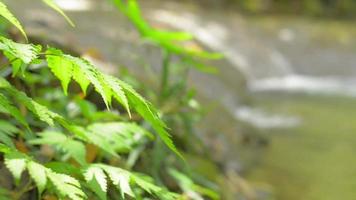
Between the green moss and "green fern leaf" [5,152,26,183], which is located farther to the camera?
the green moss

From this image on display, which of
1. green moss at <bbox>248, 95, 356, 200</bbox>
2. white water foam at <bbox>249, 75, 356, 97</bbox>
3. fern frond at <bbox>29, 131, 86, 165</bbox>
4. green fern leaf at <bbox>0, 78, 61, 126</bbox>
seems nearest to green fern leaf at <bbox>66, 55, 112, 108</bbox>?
green fern leaf at <bbox>0, 78, 61, 126</bbox>

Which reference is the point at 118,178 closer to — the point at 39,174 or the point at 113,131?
the point at 39,174

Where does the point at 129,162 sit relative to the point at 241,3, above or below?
below

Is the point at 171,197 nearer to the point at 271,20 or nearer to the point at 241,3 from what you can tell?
the point at 271,20

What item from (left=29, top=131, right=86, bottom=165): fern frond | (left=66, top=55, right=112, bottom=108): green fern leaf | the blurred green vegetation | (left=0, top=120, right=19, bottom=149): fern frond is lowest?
(left=0, top=120, right=19, bottom=149): fern frond

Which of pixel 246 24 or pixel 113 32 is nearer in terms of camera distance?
pixel 113 32

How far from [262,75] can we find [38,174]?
8.51 metres

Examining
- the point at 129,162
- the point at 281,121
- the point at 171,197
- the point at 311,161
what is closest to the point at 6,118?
the point at 129,162

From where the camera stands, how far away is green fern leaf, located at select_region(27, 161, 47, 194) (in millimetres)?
1269

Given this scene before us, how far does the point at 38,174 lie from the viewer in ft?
4.27

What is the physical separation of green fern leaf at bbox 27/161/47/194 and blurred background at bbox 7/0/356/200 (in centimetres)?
148

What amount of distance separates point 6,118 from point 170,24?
6577 mm

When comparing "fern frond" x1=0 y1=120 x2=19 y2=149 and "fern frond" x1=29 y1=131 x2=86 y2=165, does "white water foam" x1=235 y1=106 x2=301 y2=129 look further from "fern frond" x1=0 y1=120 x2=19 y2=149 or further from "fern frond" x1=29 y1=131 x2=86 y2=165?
"fern frond" x1=0 y1=120 x2=19 y2=149

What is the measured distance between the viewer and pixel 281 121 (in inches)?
254
